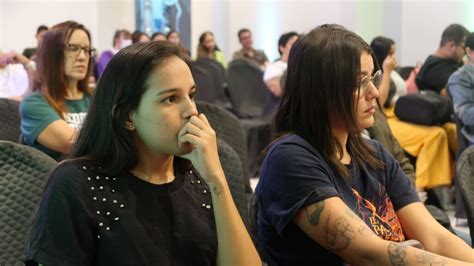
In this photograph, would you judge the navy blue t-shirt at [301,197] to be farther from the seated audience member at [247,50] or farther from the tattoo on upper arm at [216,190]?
the seated audience member at [247,50]

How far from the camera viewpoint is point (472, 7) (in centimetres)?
718

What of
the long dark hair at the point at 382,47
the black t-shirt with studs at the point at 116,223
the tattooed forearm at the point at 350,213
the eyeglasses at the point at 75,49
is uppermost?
the eyeglasses at the point at 75,49

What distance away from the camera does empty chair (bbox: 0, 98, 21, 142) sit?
3.12 m

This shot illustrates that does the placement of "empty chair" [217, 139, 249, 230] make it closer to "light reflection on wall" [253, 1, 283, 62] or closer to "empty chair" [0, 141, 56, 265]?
"empty chair" [0, 141, 56, 265]

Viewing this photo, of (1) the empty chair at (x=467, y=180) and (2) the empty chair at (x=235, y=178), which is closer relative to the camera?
(2) the empty chair at (x=235, y=178)

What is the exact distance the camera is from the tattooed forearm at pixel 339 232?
158 cm

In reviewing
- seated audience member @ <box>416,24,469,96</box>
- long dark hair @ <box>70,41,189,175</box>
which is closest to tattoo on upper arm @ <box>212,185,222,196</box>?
long dark hair @ <box>70,41,189,175</box>

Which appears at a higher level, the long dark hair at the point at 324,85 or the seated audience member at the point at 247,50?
the long dark hair at the point at 324,85

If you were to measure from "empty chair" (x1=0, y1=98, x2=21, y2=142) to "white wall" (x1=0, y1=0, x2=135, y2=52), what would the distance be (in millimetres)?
7110

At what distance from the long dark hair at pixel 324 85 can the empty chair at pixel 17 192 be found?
653 mm

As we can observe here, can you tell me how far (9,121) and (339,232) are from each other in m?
2.01

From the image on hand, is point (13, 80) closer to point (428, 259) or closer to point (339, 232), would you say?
point (339, 232)

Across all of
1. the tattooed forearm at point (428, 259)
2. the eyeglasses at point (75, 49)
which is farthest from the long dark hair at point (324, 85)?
the eyeglasses at point (75, 49)

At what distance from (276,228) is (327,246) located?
124mm
